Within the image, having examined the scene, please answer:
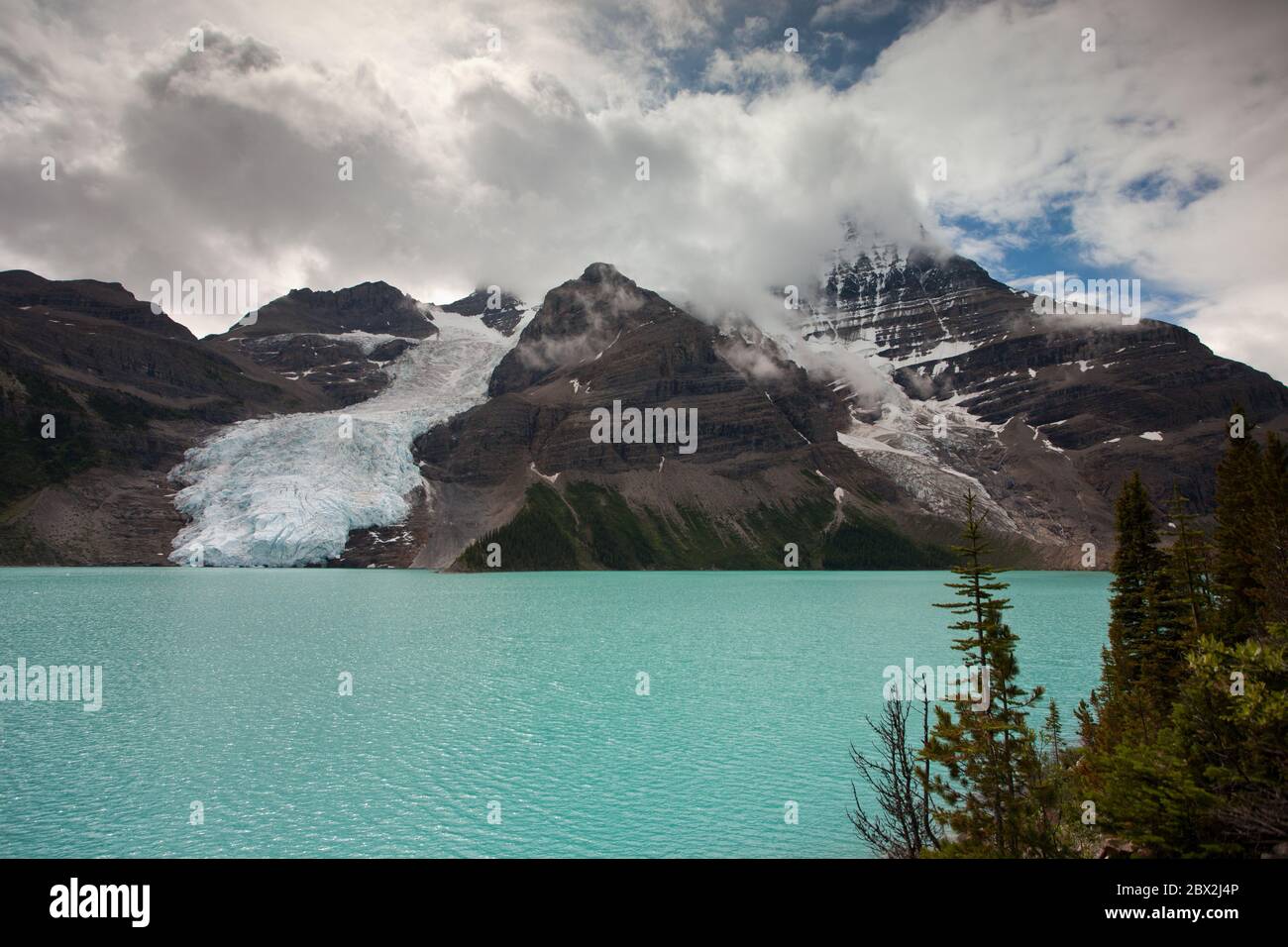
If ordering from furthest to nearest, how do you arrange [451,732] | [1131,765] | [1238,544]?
[1238,544], [451,732], [1131,765]

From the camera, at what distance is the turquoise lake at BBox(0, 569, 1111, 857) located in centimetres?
2775

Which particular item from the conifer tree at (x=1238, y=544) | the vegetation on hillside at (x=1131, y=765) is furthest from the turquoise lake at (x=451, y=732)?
the conifer tree at (x=1238, y=544)

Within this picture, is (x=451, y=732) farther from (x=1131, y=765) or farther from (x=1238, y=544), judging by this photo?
(x=1238, y=544)

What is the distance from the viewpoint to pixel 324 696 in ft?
164

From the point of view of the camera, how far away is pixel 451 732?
42.1m

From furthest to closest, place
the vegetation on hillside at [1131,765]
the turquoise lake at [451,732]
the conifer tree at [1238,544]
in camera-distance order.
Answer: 1. the conifer tree at [1238,544]
2. the turquoise lake at [451,732]
3. the vegetation on hillside at [1131,765]

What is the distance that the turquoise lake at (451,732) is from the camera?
1093 inches

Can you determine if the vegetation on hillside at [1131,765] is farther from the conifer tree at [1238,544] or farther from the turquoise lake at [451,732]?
the turquoise lake at [451,732]

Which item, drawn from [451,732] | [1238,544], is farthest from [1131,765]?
[451,732]

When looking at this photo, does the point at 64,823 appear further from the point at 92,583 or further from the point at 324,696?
the point at 92,583

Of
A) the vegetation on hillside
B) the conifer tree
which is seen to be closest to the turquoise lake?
the vegetation on hillside
